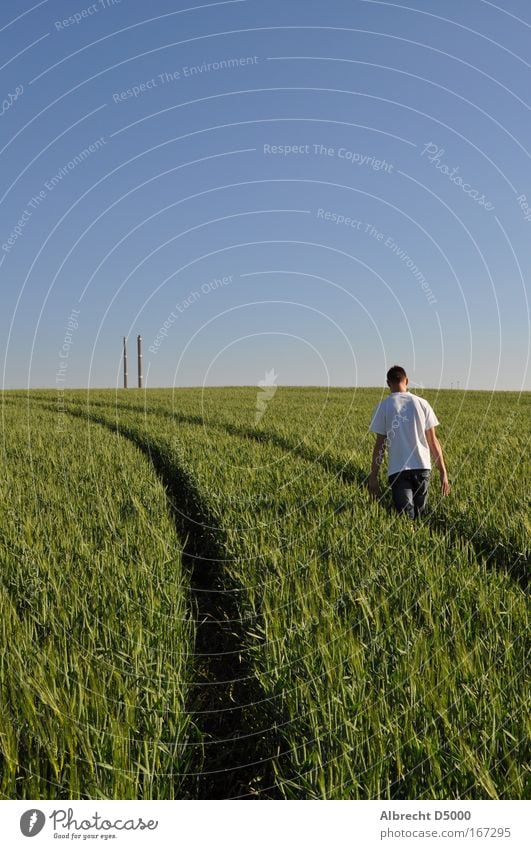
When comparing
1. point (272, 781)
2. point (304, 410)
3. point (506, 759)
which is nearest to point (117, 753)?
point (272, 781)

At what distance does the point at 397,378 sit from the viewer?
7.62 m

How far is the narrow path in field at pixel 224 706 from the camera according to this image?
147 inches

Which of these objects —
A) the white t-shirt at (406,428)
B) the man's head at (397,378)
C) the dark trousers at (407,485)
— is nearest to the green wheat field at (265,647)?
the dark trousers at (407,485)

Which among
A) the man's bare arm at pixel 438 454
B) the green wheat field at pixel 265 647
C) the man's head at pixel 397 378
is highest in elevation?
the man's head at pixel 397 378

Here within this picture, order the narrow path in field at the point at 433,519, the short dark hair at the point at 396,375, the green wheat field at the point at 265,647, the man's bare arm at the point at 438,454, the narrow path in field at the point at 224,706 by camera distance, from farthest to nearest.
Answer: the short dark hair at the point at 396,375, the man's bare arm at the point at 438,454, the narrow path in field at the point at 433,519, the narrow path in field at the point at 224,706, the green wheat field at the point at 265,647

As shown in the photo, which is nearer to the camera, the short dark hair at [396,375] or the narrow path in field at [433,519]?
the narrow path in field at [433,519]

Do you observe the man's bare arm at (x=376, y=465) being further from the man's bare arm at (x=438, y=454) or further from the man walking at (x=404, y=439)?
the man's bare arm at (x=438, y=454)

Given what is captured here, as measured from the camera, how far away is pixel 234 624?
5.68m

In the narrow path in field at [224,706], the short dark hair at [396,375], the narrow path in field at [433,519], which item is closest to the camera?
the narrow path in field at [224,706]

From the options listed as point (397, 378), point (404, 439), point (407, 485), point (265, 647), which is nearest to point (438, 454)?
point (404, 439)

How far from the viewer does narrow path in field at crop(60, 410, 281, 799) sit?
3744mm

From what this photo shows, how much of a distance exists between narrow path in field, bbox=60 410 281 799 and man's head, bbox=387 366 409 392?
2.69m

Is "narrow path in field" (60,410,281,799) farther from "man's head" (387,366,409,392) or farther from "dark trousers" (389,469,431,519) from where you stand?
"man's head" (387,366,409,392)
